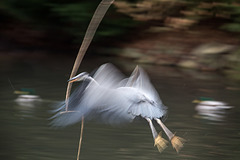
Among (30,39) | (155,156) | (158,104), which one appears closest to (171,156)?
(155,156)

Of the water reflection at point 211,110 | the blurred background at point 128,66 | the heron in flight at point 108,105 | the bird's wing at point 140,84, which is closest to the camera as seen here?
the heron in flight at point 108,105

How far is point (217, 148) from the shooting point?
3.78 metres

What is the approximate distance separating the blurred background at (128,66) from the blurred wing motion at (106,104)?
3.29 feet

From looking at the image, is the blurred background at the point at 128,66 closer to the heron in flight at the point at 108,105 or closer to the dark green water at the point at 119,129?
the dark green water at the point at 119,129

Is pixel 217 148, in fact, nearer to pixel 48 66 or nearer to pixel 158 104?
pixel 158 104

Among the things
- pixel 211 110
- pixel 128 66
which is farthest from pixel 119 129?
pixel 128 66

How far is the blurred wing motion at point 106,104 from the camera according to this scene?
2.57m

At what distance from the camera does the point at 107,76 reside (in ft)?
8.80

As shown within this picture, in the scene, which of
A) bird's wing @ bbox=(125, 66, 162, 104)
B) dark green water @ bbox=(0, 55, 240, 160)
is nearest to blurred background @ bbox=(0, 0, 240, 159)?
dark green water @ bbox=(0, 55, 240, 160)

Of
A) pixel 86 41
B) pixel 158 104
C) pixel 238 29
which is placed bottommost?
pixel 238 29

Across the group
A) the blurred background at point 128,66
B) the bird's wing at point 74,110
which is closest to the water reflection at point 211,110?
the blurred background at point 128,66

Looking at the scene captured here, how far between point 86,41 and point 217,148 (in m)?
1.74

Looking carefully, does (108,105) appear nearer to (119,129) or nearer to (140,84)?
(140,84)

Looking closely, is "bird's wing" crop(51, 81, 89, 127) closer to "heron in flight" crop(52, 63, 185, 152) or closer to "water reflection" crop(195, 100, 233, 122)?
"heron in flight" crop(52, 63, 185, 152)
